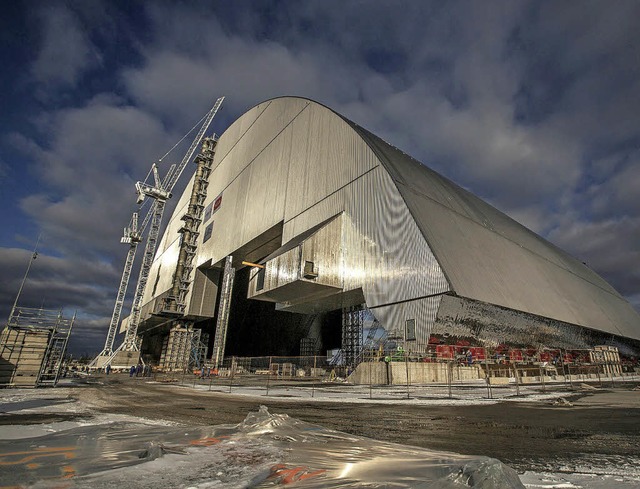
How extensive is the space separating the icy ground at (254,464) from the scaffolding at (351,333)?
27.7m

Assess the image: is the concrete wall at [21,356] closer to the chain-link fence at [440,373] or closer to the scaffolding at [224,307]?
the chain-link fence at [440,373]

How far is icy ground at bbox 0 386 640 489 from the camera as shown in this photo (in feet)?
6.30

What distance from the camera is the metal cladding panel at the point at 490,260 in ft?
72.9

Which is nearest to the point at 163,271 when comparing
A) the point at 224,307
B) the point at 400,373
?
the point at 224,307

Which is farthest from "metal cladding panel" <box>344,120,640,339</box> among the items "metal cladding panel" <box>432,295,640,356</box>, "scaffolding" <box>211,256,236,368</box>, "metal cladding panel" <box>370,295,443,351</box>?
"scaffolding" <box>211,256,236,368</box>

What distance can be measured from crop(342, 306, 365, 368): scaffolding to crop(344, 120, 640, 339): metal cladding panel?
10914mm

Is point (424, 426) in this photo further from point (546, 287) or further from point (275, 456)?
point (546, 287)

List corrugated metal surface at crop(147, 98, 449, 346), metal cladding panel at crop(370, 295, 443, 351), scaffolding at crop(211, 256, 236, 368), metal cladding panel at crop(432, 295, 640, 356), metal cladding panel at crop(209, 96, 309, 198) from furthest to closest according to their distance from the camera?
scaffolding at crop(211, 256, 236, 368), metal cladding panel at crop(209, 96, 309, 198), corrugated metal surface at crop(147, 98, 449, 346), metal cladding panel at crop(432, 295, 640, 356), metal cladding panel at crop(370, 295, 443, 351)

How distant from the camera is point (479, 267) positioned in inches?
945


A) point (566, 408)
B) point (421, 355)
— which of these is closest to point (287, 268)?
point (421, 355)

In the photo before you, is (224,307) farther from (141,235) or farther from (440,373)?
(141,235)

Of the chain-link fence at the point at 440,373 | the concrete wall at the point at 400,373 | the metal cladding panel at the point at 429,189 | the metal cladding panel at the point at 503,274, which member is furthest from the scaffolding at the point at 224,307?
the metal cladding panel at the point at 503,274

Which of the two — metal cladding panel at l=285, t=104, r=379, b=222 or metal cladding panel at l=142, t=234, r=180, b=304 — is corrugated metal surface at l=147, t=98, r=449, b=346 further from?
metal cladding panel at l=142, t=234, r=180, b=304

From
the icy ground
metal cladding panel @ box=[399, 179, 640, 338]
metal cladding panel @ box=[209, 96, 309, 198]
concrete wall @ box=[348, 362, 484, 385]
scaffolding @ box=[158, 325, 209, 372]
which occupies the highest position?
metal cladding panel @ box=[209, 96, 309, 198]
